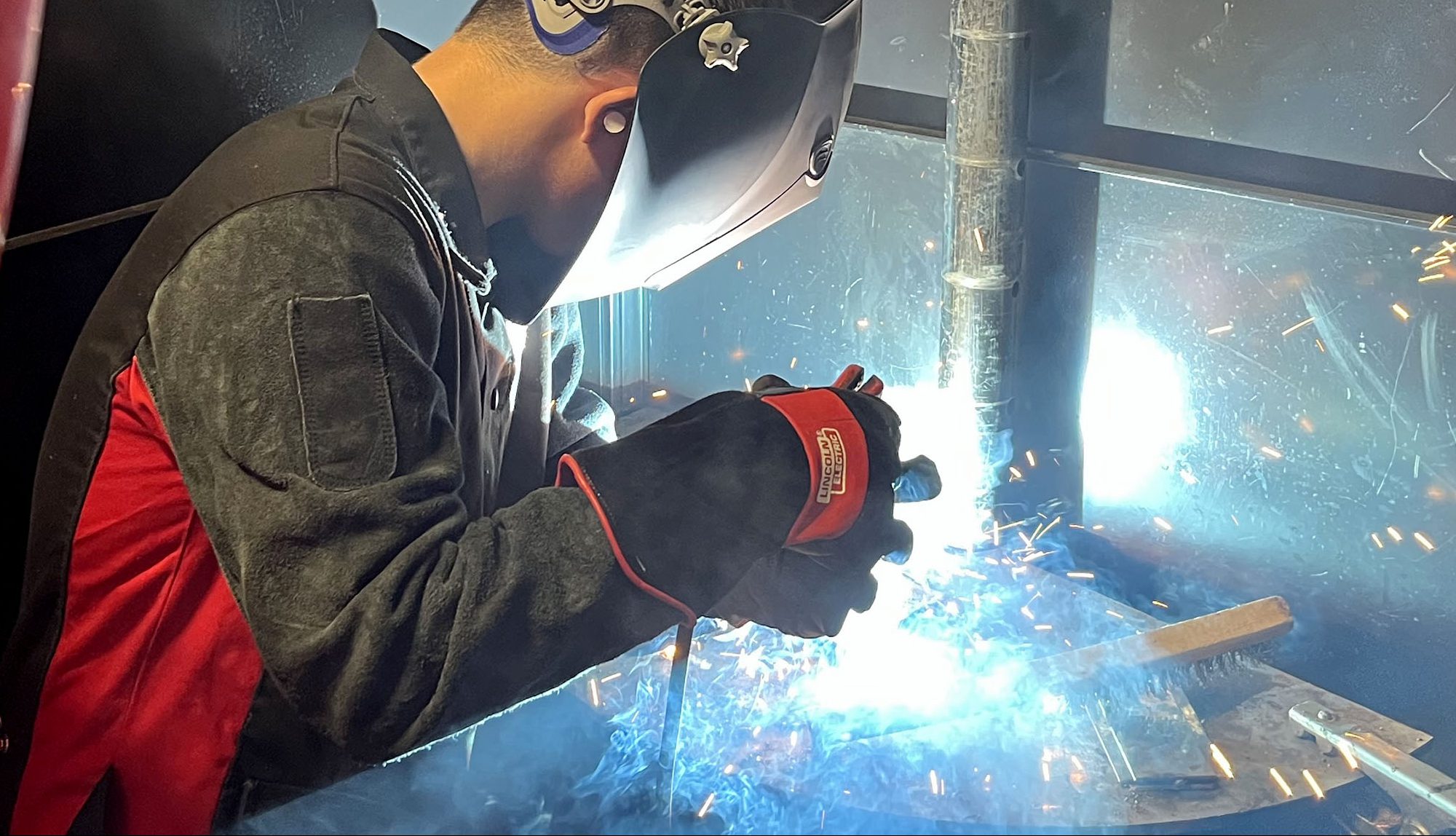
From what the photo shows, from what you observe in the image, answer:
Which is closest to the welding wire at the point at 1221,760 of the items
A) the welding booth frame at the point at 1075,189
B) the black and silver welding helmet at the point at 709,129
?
the welding booth frame at the point at 1075,189

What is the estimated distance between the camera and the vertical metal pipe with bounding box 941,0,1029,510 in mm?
1553

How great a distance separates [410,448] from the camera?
1.12 metres

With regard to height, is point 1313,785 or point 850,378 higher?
point 850,378

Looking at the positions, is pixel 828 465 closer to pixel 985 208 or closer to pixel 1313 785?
pixel 985 208

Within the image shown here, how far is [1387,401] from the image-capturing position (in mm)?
1742

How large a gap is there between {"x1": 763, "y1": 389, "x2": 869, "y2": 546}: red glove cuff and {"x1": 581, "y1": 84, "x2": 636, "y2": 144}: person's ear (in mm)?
330

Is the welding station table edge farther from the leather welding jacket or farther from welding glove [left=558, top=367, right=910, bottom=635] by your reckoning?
the leather welding jacket

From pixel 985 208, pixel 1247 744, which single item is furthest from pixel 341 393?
pixel 1247 744

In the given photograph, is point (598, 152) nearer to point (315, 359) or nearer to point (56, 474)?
point (315, 359)

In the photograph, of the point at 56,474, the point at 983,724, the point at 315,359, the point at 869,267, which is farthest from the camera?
the point at 869,267

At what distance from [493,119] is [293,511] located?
1.55 feet

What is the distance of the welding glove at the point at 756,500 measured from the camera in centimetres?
122

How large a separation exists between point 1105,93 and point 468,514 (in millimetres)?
1053

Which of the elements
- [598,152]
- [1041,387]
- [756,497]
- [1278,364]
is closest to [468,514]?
[756,497]
